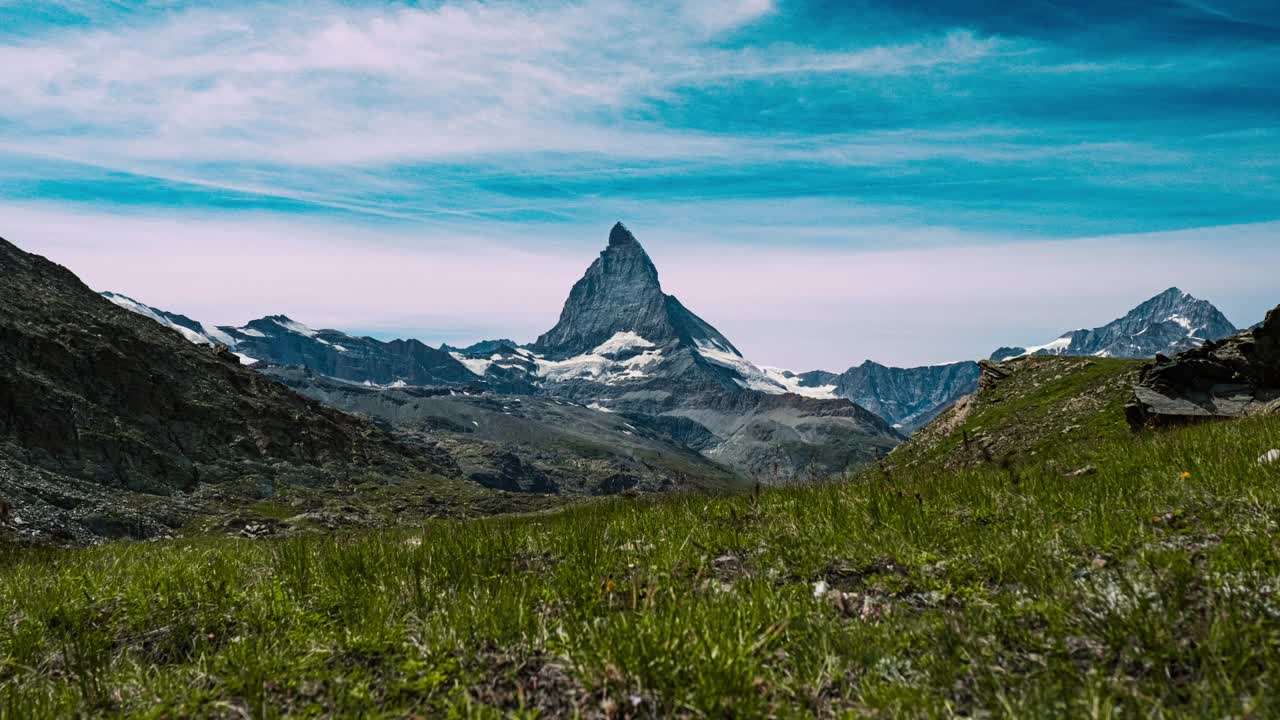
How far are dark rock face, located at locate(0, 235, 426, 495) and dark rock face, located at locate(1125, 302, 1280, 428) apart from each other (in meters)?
137

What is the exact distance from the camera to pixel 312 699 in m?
5.00

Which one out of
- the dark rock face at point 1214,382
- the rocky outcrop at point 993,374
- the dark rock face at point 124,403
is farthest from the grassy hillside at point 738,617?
the dark rock face at point 124,403

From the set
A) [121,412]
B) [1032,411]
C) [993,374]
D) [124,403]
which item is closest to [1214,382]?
[1032,411]

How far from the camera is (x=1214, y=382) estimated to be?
24234 millimetres

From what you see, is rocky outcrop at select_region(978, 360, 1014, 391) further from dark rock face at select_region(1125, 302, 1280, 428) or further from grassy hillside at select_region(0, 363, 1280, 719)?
grassy hillside at select_region(0, 363, 1280, 719)

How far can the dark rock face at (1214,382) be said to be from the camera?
2234 centimetres

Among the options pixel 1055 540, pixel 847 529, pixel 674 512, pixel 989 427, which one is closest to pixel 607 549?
pixel 674 512

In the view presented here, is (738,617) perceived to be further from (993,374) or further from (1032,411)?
(993,374)

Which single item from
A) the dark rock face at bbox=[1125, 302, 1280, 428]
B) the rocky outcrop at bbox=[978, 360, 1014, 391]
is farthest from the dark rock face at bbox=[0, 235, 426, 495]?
the dark rock face at bbox=[1125, 302, 1280, 428]

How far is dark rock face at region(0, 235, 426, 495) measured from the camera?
122062 mm

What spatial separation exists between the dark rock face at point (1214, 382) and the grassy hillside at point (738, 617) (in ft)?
51.4

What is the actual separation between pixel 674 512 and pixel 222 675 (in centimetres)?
613

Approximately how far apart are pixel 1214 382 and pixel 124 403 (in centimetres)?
18119

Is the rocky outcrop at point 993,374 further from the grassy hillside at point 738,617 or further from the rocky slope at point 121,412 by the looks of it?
the rocky slope at point 121,412
